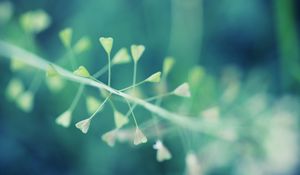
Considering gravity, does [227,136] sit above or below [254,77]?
below

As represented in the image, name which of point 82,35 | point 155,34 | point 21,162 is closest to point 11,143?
point 21,162

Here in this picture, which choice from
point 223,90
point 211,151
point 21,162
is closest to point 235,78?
point 223,90

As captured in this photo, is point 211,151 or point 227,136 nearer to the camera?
point 227,136

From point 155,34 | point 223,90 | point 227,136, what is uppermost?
point 155,34

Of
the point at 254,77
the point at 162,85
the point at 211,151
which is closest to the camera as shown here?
the point at 162,85

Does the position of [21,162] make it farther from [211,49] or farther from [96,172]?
[211,49]

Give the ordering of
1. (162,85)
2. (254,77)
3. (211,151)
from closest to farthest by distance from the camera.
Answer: (162,85)
(211,151)
(254,77)
